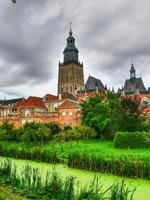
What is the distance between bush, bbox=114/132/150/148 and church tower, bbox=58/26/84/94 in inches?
3394

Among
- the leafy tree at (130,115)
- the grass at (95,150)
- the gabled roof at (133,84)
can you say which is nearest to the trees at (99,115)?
the grass at (95,150)

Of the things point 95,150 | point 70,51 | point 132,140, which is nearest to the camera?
point 95,150

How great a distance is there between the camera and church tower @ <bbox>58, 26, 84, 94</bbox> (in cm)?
12106

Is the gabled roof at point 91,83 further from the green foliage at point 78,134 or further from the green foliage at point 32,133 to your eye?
the green foliage at point 78,134

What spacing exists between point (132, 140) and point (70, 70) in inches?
3510

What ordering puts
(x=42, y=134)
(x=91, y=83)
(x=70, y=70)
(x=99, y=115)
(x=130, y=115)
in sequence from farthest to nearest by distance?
(x=70, y=70)
(x=91, y=83)
(x=99, y=115)
(x=42, y=134)
(x=130, y=115)

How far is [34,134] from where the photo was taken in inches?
1741

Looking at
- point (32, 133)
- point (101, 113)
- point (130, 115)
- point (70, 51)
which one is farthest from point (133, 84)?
point (130, 115)

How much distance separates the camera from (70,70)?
121500 mm

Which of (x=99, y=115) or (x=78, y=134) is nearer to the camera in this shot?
(x=78, y=134)

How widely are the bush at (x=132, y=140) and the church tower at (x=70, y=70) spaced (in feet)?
283

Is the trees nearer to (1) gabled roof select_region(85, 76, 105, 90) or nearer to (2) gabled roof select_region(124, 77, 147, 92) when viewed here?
(1) gabled roof select_region(85, 76, 105, 90)

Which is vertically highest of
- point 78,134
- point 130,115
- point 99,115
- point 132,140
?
point 99,115

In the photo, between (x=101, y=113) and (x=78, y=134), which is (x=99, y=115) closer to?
(x=101, y=113)
